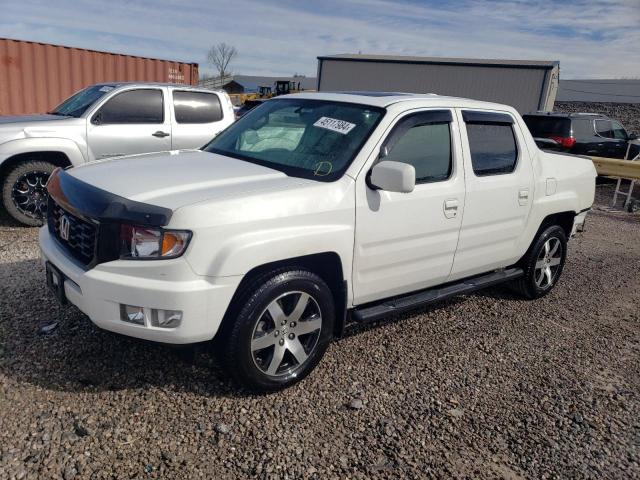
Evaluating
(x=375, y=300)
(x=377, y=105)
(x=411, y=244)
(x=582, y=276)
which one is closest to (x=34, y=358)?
(x=375, y=300)

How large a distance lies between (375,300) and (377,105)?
1337mm

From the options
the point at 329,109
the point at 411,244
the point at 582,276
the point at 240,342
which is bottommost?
the point at 582,276

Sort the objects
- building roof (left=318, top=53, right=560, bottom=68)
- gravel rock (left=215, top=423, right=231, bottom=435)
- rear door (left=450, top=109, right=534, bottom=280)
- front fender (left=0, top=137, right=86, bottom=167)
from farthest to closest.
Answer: building roof (left=318, top=53, right=560, bottom=68), front fender (left=0, top=137, right=86, bottom=167), rear door (left=450, top=109, right=534, bottom=280), gravel rock (left=215, top=423, right=231, bottom=435)

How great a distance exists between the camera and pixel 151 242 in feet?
8.85

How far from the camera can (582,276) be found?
240 inches

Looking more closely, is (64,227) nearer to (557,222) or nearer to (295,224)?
(295,224)

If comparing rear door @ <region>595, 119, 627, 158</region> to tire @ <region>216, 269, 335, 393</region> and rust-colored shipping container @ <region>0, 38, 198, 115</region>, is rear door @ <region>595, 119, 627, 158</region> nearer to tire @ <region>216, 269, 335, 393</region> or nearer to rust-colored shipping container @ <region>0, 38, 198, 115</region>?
rust-colored shipping container @ <region>0, 38, 198, 115</region>

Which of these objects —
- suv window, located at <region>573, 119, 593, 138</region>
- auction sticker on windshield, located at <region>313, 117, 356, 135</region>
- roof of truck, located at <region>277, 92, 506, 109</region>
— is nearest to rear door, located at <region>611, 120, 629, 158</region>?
suv window, located at <region>573, 119, 593, 138</region>

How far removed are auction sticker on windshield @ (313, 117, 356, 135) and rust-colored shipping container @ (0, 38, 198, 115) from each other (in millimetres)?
10087

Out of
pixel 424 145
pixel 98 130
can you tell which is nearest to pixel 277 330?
pixel 424 145

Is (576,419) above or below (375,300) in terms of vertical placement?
below

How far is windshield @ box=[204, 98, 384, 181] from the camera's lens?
11.1ft

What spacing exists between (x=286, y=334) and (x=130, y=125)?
501 cm

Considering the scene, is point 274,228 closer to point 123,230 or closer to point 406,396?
point 123,230
